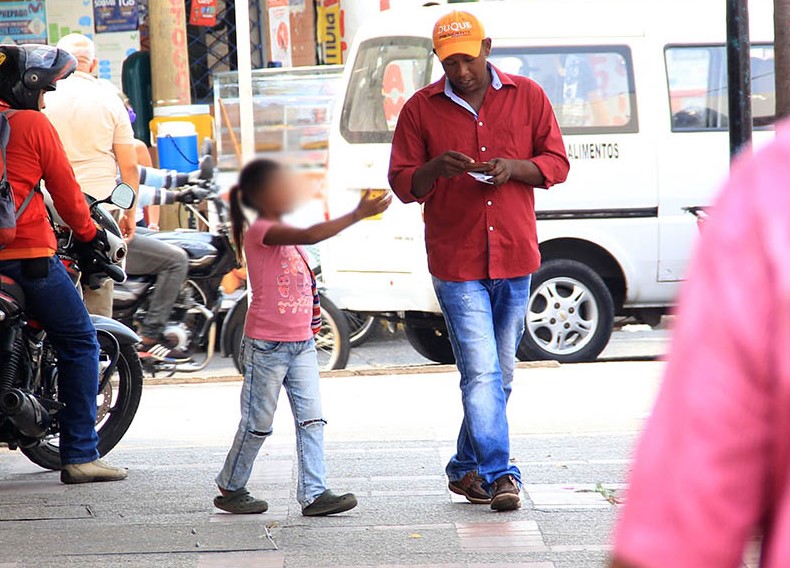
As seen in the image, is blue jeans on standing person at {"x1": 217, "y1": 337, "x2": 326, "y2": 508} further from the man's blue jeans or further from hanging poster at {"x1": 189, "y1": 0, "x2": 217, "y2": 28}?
hanging poster at {"x1": 189, "y1": 0, "x2": 217, "y2": 28}

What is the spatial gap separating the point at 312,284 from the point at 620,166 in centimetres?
501

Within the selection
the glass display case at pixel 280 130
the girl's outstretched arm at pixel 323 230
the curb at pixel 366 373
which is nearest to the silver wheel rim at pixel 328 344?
the curb at pixel 366 373

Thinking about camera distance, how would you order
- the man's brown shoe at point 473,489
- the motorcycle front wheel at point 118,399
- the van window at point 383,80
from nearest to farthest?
the man's brown shoe at point 473,489, the motorcycle front wheel at point 118,399, the van window at point 383,80

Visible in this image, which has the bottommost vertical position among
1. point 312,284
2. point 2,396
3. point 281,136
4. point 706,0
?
point 2,396

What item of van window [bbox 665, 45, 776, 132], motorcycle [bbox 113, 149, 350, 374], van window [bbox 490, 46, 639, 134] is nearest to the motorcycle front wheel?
motorcycle [bbox 113, 149, 350, 374]

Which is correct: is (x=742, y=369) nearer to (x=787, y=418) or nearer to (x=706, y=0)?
(x=787, y=418)

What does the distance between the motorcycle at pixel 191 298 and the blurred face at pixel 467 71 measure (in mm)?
3532

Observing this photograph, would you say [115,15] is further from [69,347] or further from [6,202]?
[6,202]

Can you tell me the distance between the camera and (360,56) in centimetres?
934

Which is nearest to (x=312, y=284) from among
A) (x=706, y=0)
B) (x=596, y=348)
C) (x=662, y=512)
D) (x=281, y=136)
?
(x=281, y=136)

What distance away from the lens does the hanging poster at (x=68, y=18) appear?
13.2 m

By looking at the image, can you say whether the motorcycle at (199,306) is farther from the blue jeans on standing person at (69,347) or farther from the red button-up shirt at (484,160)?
the red button-up shirt at (484,160)

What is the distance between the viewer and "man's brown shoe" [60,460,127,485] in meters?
5.63

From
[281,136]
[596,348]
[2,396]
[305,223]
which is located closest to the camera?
[281,136]
